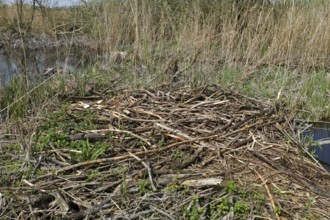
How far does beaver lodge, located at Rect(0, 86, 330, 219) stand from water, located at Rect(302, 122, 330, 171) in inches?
9.9

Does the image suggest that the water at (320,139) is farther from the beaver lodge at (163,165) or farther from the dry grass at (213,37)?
the dry grass at (213,37)

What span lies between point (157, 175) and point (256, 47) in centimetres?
323

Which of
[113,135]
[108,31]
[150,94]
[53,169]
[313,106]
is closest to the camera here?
[53,169]

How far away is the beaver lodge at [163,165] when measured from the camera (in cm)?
186

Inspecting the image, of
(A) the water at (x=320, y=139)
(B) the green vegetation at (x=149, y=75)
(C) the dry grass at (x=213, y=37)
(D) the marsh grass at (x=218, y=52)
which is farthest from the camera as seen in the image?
(C) the dry grass at (x=213, y=37)

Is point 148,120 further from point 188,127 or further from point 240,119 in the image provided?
point 240,119

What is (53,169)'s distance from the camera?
6.77 ft

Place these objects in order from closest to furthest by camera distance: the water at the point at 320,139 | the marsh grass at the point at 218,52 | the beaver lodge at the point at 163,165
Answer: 1. the beaver lodge at the point at 163,165
2. the water at the point at 320,139
3. the marsh grass at the point at 218,52

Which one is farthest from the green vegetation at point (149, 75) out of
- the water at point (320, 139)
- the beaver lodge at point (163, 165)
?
the water at point (320, 139)

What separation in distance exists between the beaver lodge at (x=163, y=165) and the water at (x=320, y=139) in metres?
0.25

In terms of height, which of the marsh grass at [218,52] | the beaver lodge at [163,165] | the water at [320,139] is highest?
the marsh grass at [218,52]

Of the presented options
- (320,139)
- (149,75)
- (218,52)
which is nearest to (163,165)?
(320,139)

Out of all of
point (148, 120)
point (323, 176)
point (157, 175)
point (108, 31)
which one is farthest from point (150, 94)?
point (108, 31)

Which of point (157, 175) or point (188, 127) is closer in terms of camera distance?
point (157, 175)
